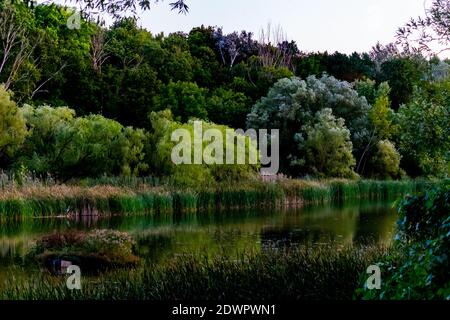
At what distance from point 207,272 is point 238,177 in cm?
2145

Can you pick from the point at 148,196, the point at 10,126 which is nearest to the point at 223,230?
the point at 148,196

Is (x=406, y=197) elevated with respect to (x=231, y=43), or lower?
lower

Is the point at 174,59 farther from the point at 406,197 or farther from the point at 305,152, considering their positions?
the point at 406,197

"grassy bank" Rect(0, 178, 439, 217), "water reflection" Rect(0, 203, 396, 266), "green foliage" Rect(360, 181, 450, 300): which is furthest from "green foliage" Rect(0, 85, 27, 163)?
"green foliage" Rect(360, 181, 450, 300)

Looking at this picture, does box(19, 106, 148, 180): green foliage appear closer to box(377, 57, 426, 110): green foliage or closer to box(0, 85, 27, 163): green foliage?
box(0, 85, 27, 163): green foliage

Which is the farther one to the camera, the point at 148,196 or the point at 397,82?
the point at 397,82

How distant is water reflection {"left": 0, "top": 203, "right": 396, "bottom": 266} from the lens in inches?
644

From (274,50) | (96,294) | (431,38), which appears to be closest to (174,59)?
(274,50)

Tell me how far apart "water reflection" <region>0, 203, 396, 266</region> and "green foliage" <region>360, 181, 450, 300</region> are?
9.27 metres

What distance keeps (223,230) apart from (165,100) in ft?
68.4

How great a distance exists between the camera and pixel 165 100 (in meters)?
39.6

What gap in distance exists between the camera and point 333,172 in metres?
36.2

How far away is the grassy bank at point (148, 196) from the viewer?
22188 mm

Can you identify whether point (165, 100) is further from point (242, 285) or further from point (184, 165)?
point (242, 285)
